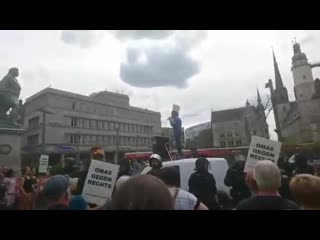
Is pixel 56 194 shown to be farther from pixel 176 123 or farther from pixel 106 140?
pixel 106 140

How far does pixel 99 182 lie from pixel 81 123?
65.4 metres

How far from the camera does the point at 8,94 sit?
55.0 feet

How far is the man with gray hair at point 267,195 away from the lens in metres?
2.86

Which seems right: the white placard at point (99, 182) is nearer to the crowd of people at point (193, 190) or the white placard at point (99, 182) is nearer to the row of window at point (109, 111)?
the crowd of people at point (193, 190)

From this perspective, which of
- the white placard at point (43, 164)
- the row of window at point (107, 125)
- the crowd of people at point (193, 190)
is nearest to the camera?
the crowd of people at point (193, 190)

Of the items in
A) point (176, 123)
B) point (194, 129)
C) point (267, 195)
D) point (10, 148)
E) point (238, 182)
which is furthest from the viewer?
point (194, 129)

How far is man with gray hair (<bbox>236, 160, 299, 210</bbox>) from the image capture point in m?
2.86

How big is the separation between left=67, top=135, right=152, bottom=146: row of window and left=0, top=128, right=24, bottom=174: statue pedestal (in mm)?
46670

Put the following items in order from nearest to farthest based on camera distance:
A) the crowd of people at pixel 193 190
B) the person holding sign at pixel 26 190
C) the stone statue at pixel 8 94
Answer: the crowd of people at pixel 193 190
the person holding sign at pixel 26 190
the stone statue at pixel 8 94

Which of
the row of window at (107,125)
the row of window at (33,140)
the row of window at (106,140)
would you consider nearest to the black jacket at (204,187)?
the row of window at (106,140)

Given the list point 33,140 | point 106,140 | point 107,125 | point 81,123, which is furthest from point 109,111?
point 33,140

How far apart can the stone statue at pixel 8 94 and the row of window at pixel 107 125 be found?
4953 centimetres

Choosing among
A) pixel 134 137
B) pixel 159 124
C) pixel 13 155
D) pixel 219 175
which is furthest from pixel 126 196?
pixel 159 124
